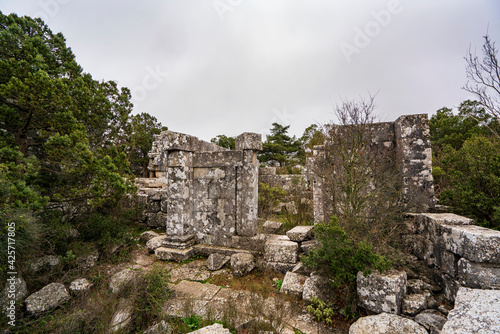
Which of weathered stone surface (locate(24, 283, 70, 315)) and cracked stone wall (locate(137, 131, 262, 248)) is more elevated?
cracked stone wall (locate(137, 131, 262, 248))

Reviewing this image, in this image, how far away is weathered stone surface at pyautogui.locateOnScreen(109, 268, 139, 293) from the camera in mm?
3594

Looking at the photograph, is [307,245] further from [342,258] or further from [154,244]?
[154,244]

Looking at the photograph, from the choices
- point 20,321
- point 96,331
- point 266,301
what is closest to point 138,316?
point 96,331

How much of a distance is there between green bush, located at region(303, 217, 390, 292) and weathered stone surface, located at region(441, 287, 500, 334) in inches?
29.5

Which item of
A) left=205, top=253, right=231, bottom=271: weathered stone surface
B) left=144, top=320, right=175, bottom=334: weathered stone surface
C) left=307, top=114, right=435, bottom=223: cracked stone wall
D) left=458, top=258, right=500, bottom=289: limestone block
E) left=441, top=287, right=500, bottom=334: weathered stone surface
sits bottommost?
left=144, top=320, right=175, bottom=334: weathered stone surface

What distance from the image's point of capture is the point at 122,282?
356cm

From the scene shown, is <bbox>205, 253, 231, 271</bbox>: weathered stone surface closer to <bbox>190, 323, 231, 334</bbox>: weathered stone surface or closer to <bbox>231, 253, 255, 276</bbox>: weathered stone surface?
<bbox>231, 253, 255, 276</bbox>: weathered stone surface

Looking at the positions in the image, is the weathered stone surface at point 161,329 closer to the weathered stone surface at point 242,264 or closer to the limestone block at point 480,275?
the weathered stone surface at point 242,264

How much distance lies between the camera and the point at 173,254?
505 cm

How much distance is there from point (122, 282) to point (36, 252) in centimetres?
214

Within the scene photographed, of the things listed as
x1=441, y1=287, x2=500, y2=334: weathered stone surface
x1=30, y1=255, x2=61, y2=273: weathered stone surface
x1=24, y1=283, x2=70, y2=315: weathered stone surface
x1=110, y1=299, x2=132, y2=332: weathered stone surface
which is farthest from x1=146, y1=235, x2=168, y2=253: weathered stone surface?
x1=441, y1=287, x2=500, y2=334: weathered stone surface

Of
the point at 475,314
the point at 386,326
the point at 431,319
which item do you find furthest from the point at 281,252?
the point at 475,314

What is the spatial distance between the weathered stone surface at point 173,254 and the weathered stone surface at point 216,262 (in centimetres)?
62

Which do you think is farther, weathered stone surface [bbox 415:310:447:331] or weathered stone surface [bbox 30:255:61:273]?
weathered stone surface [bbox 30:255:61:273]
